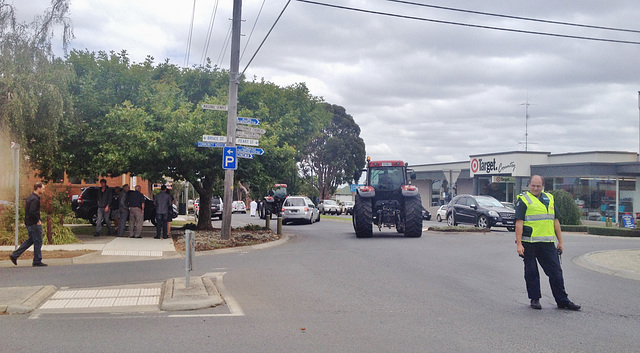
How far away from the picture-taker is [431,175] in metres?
58.2

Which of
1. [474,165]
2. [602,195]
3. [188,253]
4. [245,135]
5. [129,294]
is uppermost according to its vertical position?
[474,165]

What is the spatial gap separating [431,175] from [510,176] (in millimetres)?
13512

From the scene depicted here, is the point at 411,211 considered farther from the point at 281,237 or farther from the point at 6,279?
the point at 6,279

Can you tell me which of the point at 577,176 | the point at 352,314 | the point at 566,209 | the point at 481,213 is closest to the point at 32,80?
the point at 352,314

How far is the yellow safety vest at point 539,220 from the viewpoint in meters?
8.58

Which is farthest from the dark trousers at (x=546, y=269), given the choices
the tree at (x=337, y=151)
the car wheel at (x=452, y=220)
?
the tree at (x=337, y=151)

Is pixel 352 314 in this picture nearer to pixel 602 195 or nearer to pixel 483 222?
pixel 483 222

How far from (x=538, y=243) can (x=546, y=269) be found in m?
0.37

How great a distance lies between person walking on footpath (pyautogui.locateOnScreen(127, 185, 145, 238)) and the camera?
19.2 metres

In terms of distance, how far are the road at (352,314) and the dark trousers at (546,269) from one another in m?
0.23

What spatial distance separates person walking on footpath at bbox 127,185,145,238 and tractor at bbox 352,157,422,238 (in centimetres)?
684

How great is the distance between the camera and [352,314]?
8.07m

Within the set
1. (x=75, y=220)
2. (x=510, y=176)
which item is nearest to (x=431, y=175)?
(x=510, y=176)

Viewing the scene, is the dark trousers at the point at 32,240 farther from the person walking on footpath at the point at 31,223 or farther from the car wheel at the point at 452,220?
the car wheel at the point at 452,220
